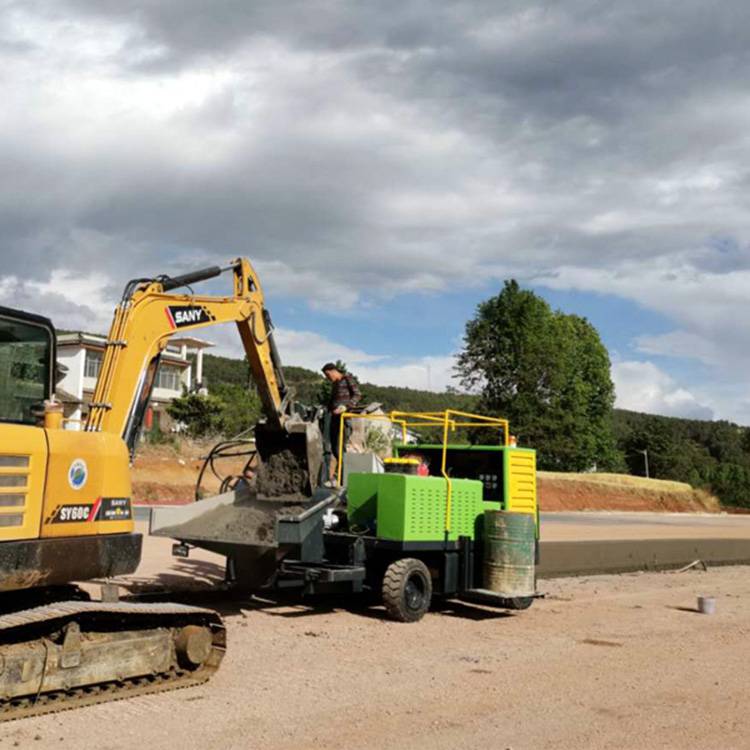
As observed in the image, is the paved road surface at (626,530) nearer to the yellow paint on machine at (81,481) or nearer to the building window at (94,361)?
the building window at (94,361)

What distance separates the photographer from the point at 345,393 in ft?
43.4

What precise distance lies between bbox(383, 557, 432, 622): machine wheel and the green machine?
1cm

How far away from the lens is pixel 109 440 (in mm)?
6812

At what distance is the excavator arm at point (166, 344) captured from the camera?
9.26 metres

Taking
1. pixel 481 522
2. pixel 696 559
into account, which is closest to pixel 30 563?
pixel 481 522

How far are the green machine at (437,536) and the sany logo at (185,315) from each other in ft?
9.81

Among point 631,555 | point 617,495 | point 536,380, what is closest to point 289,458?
point 631,555

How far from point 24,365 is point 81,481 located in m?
0.95

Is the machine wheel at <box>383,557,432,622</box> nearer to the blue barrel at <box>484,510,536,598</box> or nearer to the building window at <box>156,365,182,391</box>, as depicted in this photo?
the blue barrel at <box>484,510,536,598</box>

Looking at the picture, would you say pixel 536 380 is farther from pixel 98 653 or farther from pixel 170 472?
pixel 98 653

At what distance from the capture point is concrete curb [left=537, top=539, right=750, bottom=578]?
1784cm

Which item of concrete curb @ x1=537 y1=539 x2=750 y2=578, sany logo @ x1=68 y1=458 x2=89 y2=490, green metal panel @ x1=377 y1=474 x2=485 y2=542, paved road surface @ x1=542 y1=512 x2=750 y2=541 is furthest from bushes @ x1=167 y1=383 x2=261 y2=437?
sany logo @ x1=68 y1=458 x2=89 y2=490

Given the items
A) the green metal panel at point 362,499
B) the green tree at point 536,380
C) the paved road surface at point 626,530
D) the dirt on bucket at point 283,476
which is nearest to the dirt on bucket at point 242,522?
the dirt on bucket at point 283,476

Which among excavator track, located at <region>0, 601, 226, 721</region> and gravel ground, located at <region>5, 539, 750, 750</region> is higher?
excavator track, located at <region>0, 601, 226, 721</region>
